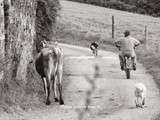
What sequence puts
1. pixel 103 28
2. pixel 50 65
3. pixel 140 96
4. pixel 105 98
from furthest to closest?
pixel 103 28 < pixel 105 98 < pixel 50 65 < pixel 140 96

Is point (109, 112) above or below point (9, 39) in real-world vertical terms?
below

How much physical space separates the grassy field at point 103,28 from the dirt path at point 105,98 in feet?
4.81

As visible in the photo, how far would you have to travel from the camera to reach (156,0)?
143 feet

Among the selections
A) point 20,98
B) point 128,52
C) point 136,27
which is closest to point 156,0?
point 136,27

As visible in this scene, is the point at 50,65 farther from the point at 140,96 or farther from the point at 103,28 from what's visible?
the point at 103,28

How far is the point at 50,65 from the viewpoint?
1767 centimetres

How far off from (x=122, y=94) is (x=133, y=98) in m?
0.92

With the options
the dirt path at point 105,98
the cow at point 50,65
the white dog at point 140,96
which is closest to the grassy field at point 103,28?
the dirt path at point 105,98

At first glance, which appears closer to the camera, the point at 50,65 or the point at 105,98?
the point at 50,65

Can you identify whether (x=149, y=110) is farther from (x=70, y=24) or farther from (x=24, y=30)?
(x=70, y=24)

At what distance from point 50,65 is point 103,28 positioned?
33.2 m

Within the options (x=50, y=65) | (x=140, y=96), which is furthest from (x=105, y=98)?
(x=140, y=96)

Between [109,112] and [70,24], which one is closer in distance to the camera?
[109,112]

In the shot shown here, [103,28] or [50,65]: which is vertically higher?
[50,65]
